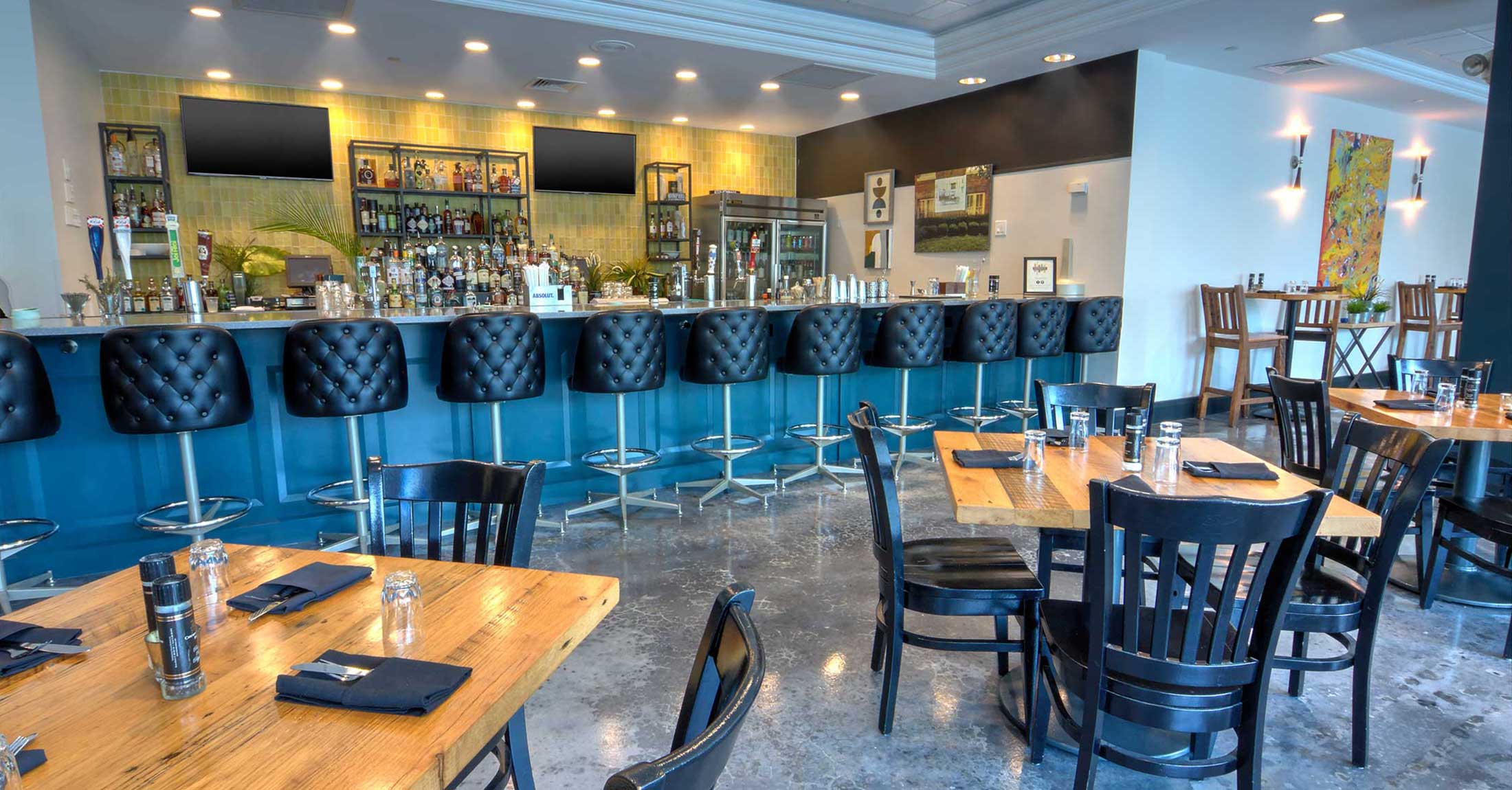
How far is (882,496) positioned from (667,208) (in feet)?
24.3

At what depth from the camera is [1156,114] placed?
6262 mm

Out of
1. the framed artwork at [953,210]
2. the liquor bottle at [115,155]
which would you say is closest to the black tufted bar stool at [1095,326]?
the framed artwork at [953,210]

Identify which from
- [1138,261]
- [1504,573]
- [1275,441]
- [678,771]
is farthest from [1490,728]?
[1138,261]

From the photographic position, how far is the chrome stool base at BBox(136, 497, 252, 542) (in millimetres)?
3180

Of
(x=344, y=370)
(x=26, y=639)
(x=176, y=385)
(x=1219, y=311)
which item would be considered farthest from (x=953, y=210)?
(x=26, y=639)

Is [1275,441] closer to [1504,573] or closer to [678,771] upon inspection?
[1504,573]

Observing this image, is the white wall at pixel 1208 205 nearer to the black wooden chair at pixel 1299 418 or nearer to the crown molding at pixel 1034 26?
the crown molding at pixel 1034 26

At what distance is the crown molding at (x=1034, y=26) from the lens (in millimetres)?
5297

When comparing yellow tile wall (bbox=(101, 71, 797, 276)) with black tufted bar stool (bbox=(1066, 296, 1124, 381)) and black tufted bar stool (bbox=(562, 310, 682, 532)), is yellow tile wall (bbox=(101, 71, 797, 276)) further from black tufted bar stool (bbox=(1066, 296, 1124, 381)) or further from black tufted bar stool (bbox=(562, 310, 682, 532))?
black tufted bar stool (bbox=(1066, 296, 1124, 381))

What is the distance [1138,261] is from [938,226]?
2.03 meters

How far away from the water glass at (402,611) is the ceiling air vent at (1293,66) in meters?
7.60

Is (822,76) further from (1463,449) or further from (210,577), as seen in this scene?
(210,577)

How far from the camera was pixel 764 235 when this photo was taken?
904 cm

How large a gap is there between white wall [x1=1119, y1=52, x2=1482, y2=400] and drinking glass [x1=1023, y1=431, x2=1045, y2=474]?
4.51m
